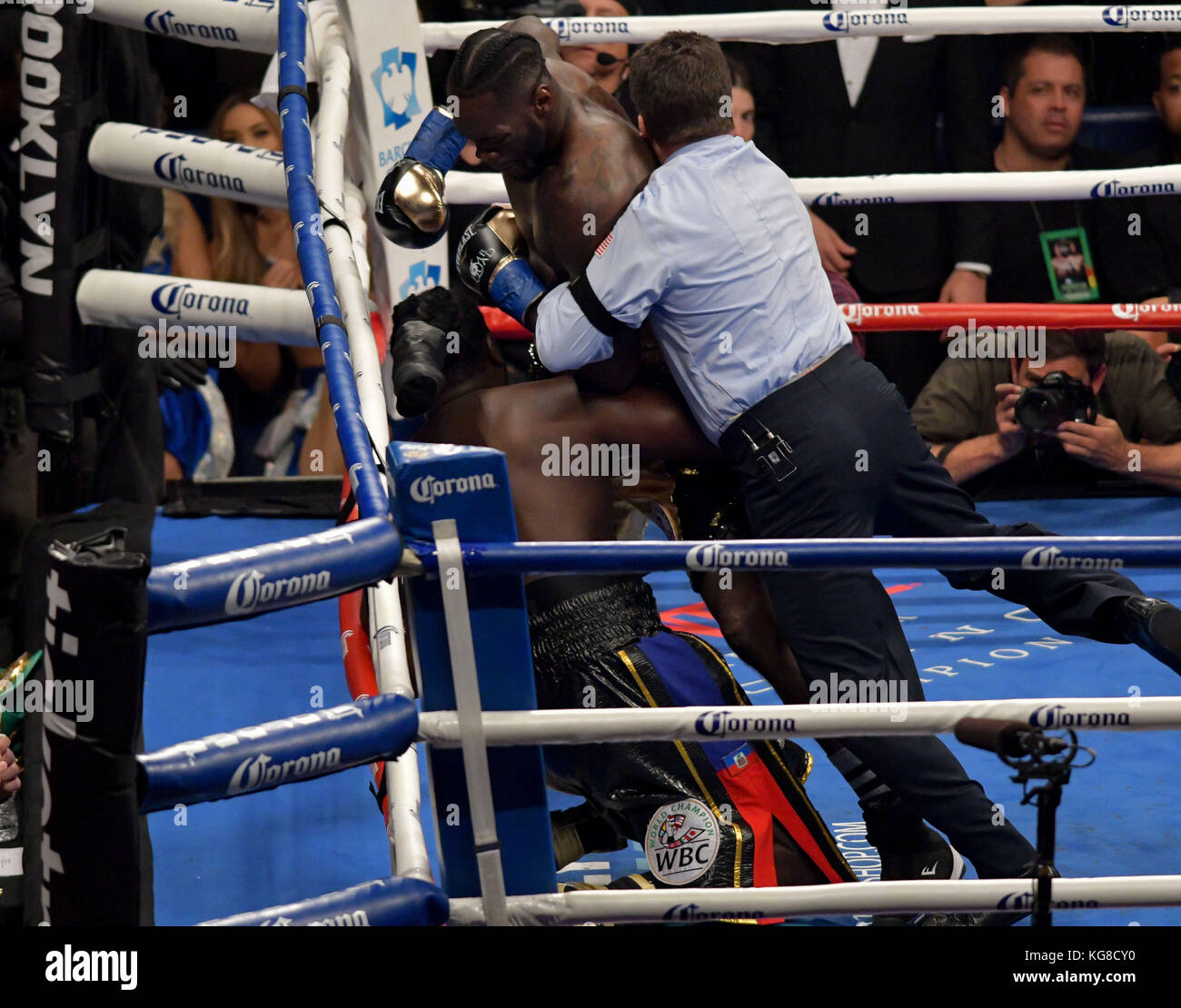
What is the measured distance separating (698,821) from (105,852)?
43.7 inches

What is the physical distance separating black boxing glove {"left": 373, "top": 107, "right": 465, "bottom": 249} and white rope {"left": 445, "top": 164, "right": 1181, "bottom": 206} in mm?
566

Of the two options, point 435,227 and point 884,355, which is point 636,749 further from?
point 884,355

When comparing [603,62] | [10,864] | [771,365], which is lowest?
[10,864]

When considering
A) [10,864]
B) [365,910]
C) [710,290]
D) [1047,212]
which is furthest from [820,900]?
[1047,212]

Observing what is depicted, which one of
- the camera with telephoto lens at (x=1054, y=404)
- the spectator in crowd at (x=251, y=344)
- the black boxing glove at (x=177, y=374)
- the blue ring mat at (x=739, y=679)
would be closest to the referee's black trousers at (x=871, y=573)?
the blue ring mat at (x=739, y=679)

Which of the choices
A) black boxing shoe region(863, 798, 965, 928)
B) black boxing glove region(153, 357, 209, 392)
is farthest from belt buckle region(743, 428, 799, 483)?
black boxing glove region(153, 357, 209, 392)

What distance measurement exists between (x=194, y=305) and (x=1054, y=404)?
225 cm

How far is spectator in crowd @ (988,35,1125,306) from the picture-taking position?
4395 millimetres

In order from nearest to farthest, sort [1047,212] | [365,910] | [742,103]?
[365,910] → [742,103] → [1047,212]

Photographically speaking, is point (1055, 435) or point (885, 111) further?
point (885, 111)

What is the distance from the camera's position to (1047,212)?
4.57 m

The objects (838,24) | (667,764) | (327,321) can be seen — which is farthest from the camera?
(838,24)

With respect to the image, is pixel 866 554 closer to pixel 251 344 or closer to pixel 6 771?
pixel 6 771

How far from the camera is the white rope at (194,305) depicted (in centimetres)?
254
